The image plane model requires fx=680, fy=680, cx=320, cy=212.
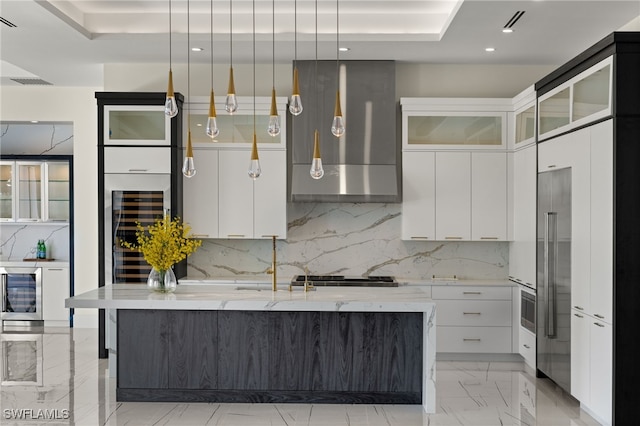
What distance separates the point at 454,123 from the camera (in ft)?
21.7

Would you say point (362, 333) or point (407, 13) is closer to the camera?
point (362, 333)

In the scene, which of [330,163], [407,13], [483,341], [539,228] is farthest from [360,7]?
[483,341]

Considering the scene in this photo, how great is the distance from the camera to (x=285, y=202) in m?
6.62

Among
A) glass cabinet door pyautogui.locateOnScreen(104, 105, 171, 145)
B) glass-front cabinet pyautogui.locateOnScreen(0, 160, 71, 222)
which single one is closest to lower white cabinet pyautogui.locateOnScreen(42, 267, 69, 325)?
glass-front cabinet pyautogui.locateOnScreen(0, 160, 71, 222)

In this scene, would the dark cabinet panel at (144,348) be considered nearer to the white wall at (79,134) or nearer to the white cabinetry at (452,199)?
the white cabinetry at (452,199)

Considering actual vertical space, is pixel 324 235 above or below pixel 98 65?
below

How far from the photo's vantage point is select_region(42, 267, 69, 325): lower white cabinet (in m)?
8.38

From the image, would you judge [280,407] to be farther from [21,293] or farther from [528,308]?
[21,293]

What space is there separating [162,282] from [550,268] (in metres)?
3.00

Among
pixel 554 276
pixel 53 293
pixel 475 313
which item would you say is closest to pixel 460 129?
pixel 475 313

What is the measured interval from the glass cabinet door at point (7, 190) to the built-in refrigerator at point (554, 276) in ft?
20.8

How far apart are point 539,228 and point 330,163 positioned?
6.73 feet

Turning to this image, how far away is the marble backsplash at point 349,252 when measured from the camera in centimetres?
693

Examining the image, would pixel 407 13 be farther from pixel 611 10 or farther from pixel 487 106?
pixel 611 10
